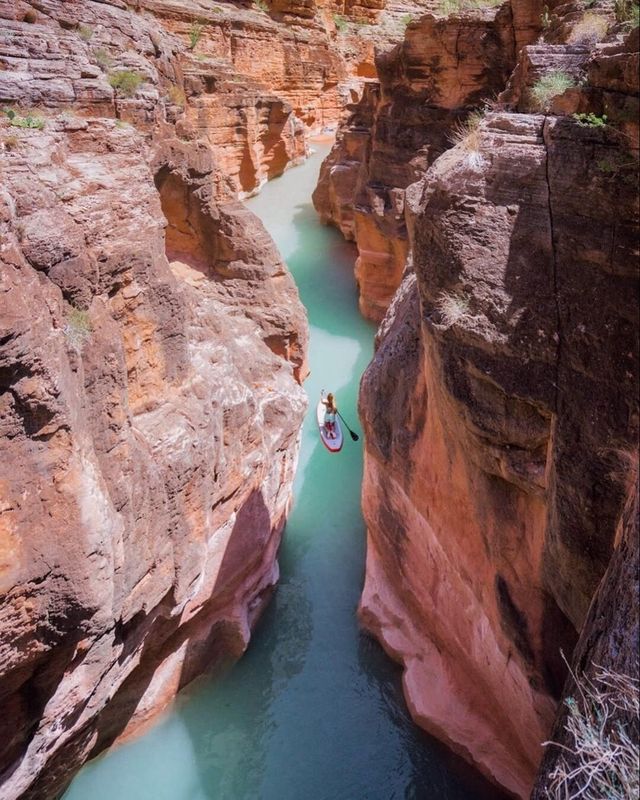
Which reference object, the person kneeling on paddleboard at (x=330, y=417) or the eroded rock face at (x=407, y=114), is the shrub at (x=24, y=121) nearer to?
the person kneeling on paddleboard at (x=330, y=417)

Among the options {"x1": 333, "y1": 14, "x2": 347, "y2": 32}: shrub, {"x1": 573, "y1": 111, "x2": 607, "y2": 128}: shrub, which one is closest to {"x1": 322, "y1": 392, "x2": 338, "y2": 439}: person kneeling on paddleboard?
{"x1": 573, "y1": 111, "x2": 607, "y2": 128}: shrub

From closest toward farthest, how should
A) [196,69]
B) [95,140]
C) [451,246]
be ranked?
[451,246] → [95,140] → [196,69]

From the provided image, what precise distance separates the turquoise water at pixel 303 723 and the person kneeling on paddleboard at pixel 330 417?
144cm

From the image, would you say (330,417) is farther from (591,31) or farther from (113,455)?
(591,31)

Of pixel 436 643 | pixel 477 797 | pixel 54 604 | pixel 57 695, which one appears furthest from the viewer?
pixel 436 643

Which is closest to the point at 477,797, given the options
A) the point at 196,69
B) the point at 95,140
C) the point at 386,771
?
the point at 386,771

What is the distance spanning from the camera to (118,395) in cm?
490

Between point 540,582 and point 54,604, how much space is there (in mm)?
3361

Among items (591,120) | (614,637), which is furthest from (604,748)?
(591,120)

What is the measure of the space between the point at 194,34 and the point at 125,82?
10778 mm

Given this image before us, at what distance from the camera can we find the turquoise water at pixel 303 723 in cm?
603

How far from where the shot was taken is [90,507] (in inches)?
169

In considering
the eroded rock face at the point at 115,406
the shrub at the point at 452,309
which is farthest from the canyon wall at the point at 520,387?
the eroded rock face at the point at 115,406

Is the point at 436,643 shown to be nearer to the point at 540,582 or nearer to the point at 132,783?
the point at 540,582
